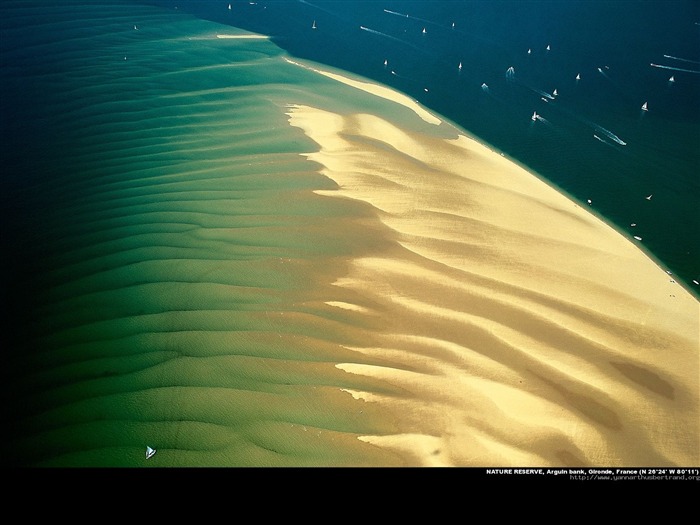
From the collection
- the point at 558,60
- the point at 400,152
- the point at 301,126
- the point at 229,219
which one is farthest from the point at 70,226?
the point at 558,60

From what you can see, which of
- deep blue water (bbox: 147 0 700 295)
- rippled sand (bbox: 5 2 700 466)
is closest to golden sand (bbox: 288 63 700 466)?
rippled sand (bbox: 5 2 700 466)

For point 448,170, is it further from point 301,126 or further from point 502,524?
point 502,524

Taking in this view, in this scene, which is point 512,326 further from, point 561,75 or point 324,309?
point 561,75

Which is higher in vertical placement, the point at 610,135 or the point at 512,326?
the point at 610,135

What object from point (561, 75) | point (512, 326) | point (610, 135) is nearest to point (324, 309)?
point (512, 326)

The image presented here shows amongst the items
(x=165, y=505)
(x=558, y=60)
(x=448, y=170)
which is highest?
(x=558, y=60)

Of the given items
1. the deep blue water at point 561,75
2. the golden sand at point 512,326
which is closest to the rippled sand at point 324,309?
the golden sand at point 512,326
